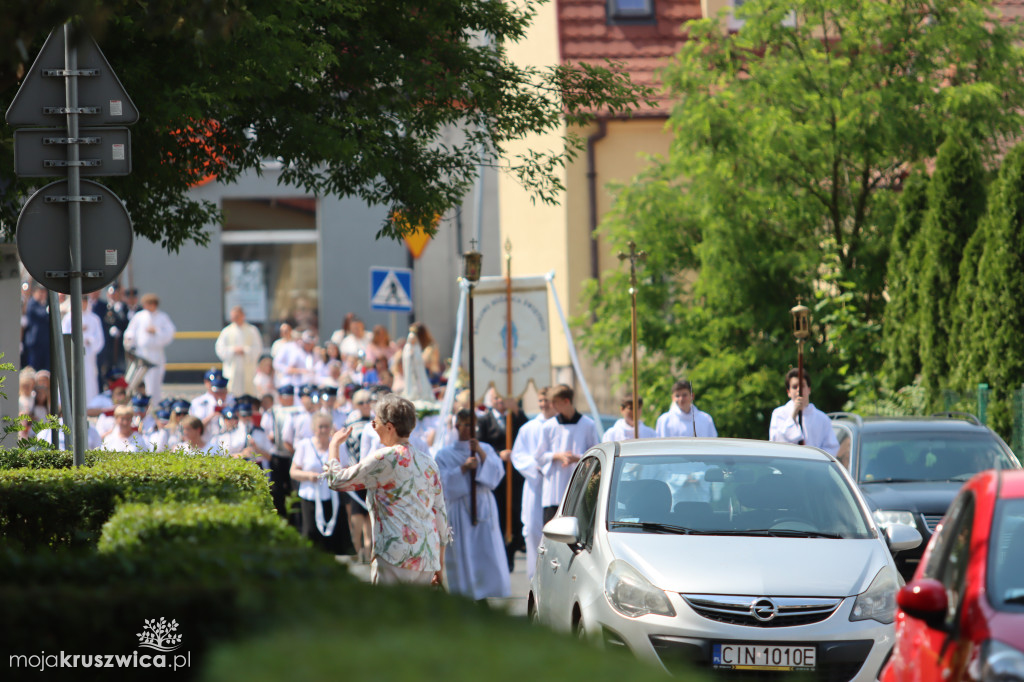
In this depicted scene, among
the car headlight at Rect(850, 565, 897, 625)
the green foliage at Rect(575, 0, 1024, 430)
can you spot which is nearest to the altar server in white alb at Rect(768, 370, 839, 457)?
the car headlight at Rect(850, 565, 897, 625)

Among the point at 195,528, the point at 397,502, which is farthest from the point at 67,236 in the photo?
the point at 195,528

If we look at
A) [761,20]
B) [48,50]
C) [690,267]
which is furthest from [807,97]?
[48,50]

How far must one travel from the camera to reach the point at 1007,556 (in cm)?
545

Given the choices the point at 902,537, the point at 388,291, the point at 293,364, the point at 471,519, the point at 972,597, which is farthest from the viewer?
the point at 293,364

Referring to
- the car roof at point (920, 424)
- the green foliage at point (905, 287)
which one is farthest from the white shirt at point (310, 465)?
the green foliage at point (905, 287)

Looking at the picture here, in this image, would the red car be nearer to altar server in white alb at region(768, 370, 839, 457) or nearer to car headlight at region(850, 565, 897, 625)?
car headlight at region(850, 565, 897, 625)

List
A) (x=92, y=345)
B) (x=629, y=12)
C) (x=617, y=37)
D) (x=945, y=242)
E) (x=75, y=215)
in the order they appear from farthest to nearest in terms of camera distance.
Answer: (x=629, y=12), (x=617, y=37), (x=92, y=345), (x=945, y=242), (x=75, y=215)

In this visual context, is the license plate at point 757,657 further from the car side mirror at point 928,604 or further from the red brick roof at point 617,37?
the red brick roof at point 617,37

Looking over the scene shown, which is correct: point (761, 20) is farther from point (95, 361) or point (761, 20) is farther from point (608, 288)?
point (95, 361)

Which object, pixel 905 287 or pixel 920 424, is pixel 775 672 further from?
pixel 905 287

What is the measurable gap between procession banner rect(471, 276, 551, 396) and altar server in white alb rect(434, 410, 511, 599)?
A: 6.71 feet

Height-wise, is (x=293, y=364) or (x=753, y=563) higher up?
(x=293, y=364)

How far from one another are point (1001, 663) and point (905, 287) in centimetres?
1588

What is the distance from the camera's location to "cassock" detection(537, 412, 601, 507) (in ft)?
47.7
